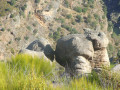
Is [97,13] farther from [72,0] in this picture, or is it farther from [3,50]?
[3,50]

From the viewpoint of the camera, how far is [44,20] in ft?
267

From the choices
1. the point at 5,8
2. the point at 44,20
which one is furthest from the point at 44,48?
the point at 44,20

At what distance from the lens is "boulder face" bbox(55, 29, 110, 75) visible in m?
6.93

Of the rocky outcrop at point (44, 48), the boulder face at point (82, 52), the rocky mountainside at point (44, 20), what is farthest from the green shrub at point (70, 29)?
the boulder face at point (82, 52)

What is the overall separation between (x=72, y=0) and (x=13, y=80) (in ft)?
315

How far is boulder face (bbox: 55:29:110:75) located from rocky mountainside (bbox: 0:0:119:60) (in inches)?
2147

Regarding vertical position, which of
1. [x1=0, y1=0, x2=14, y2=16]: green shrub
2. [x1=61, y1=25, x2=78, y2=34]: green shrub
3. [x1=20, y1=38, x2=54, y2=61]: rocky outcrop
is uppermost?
[x1=0, y1=0, x2=14, y2=16]: green shrub

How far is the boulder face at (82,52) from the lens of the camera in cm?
693

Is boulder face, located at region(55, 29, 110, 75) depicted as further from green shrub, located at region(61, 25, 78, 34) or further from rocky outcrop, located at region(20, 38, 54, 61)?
green shrub, located at region(61, 25, 78, 34)

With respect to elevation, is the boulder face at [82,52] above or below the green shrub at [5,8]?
below

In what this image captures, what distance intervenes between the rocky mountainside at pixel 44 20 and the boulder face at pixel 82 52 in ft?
179

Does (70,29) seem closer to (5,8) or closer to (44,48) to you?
(5,8)

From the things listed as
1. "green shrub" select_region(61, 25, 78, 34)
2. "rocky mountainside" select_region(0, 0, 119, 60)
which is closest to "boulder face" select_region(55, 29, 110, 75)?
"rocky mountainside" select_region(0, 0, 119, 60)

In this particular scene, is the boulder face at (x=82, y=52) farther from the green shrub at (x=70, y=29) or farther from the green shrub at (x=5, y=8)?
the green shrub at (x=70, y=29)
